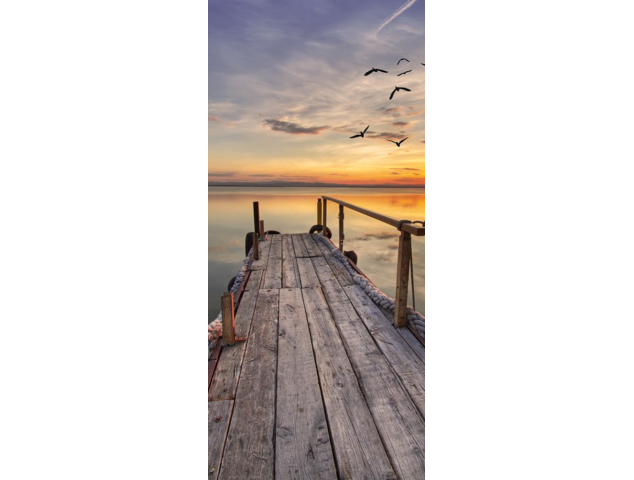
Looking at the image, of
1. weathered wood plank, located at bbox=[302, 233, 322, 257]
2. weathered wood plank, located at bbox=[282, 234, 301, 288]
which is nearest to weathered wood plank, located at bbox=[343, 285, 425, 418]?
weathered wood plank, located at bbox=[282, 234, 301, 288]

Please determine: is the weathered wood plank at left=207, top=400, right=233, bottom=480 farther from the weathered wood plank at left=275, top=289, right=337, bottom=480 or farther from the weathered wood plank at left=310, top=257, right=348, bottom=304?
the weathered wood plank at left=310, top=257, right=348, bottom=304

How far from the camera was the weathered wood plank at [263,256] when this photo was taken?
18.2 feet

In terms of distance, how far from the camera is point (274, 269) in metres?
5.35

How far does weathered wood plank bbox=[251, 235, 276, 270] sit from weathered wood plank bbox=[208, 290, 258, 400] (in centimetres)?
212

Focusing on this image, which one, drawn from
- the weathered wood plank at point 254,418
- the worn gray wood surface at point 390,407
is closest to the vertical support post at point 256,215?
the weathered wood plank at point 254,418

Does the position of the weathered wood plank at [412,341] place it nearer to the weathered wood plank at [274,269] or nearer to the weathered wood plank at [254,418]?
the weathered wood plank at [254,418]

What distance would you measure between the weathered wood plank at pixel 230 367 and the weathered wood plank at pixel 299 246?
310cm

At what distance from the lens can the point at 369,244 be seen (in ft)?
66.7

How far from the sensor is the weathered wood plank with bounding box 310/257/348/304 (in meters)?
3.90
